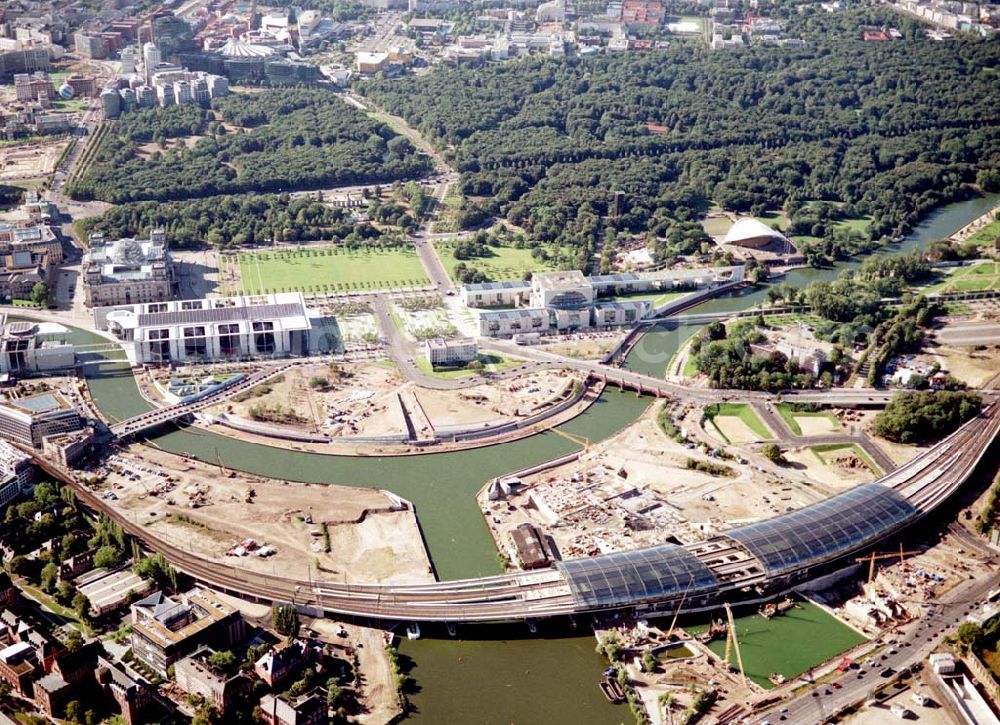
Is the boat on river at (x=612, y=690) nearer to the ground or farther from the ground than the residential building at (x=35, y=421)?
nearer to the ground

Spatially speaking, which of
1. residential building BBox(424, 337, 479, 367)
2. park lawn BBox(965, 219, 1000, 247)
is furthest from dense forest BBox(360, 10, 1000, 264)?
residential building BBox(424, 337, 479, 367)

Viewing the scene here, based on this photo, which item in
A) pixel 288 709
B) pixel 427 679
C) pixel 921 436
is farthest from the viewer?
pixel 921 436

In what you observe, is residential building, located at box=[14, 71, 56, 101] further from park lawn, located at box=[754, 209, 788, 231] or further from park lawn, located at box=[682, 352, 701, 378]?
park lawn, located at box=[682, 352, 701, 378]

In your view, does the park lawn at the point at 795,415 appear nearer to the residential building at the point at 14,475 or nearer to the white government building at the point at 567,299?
the white government building at the point at 567,299

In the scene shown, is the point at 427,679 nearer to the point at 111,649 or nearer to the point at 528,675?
the point at 528,675

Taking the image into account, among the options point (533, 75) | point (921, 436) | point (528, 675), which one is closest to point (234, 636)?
point (528, 675)

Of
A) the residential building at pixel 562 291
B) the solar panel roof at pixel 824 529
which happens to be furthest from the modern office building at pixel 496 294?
the solar panel roof at pixel 824 529
